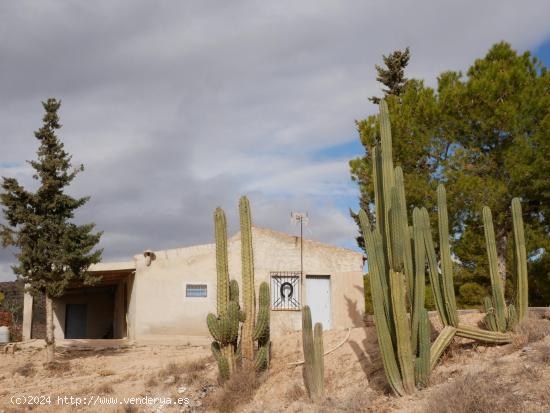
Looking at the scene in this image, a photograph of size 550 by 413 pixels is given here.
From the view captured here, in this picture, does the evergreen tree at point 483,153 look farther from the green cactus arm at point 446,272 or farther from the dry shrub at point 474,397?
the dry shrub at point 474,397

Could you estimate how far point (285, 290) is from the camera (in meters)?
19.2

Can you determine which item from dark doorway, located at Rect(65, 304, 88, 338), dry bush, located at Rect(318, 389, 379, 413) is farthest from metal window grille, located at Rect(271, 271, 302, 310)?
dark doorway, located at Rect(65, 304, 88, 338)

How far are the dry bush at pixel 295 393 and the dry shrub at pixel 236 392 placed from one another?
2.80ft

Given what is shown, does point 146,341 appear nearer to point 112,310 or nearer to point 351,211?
point 112,310

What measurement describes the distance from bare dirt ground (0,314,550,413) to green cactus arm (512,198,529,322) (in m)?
0.36

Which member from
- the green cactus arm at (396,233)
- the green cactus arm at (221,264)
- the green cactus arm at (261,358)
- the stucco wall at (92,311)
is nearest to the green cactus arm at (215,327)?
the green cactus arm at (221,264)

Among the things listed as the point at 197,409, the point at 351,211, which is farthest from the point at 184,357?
the point at 351,211

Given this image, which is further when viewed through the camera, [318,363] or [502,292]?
[502,292]

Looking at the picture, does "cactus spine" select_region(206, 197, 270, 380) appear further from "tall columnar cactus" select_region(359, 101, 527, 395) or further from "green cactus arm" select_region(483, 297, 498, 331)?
"green cactus arm" select_region(483, 297, 498, 331)

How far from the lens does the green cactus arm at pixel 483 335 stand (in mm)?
11148

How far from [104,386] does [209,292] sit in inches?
223

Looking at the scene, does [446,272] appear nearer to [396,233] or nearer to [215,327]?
[396,233]

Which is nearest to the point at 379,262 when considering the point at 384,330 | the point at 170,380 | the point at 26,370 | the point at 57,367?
the point at 384,330

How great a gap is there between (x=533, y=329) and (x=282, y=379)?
5.43 m
